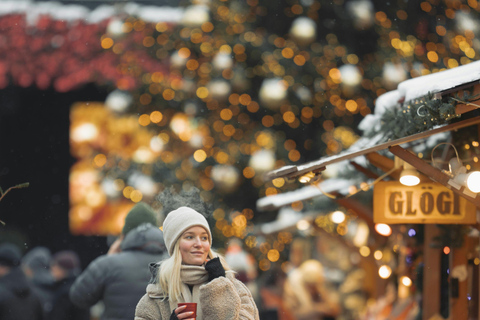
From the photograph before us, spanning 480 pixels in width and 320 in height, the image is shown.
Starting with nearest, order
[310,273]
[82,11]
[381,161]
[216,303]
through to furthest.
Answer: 1. [216,303]
2. [381,161]
3. [82,11]
4. [310,273]

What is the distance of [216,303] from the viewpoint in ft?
11.5

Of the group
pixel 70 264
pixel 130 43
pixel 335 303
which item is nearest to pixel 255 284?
pixel 335 303

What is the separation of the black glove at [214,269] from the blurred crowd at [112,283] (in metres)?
1.33

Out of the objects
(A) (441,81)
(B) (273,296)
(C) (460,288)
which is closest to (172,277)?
(A) (441,81)

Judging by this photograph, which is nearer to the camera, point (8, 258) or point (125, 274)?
point (125, 274)

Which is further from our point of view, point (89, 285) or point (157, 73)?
point (157, 73)

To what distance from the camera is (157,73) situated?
1023cm

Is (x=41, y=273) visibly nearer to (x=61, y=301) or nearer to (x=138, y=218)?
(x=61, y=301)

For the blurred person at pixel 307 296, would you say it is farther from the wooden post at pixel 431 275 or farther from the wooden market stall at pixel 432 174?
the wooden post at pixel 431 275

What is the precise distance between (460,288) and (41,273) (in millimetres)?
4776

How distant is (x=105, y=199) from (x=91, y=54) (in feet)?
7.09

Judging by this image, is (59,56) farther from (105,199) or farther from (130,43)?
(105,199)

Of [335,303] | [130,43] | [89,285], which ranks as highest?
[89,285]

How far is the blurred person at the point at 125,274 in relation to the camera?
5.57 m
